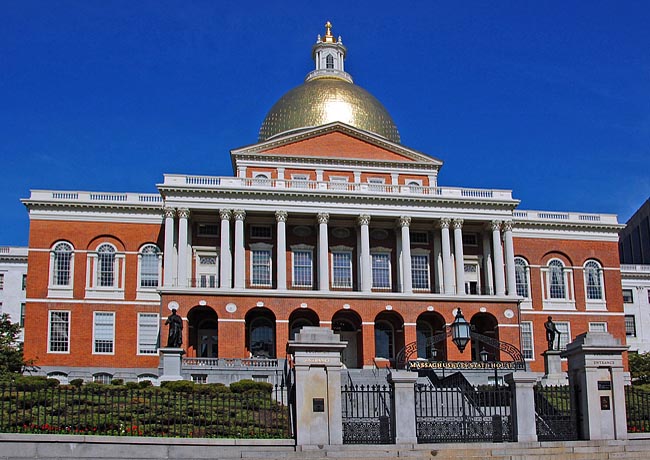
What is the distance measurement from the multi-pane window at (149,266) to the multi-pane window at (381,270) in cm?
1456

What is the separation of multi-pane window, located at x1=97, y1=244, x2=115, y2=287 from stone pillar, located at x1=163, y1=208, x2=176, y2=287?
17.8 feet

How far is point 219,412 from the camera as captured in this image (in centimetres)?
2553

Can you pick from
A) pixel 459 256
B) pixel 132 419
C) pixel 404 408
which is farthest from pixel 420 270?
pixel 132 419

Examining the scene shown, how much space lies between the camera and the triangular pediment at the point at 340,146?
64.9m

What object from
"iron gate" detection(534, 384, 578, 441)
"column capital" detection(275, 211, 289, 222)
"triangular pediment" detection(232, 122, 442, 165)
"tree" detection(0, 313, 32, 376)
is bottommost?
"iron gate" detection(534, 384, 578, 441)

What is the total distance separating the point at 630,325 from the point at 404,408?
6034cm

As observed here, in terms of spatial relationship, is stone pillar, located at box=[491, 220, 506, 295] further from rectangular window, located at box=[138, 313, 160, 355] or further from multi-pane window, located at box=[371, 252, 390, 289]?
rectangular window, located at box=[138, 313, 160, 355]

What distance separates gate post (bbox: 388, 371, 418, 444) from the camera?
943 inches

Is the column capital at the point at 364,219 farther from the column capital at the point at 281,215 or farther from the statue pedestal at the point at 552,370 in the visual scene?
the statue pedestal at the point at 552,370

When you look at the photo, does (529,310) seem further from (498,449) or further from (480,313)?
(498,449)

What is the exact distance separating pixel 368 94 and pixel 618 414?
1909 inches

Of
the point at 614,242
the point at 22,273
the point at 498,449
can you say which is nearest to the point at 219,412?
the point at 498,449

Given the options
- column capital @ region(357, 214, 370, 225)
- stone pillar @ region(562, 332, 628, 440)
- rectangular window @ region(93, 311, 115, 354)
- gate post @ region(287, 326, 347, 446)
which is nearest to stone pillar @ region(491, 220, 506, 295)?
column capital @ region(357, 214, 370, 225)

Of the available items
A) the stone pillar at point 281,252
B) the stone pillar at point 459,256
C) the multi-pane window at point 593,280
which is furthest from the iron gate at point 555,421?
the multi-pane window at point 593,280
